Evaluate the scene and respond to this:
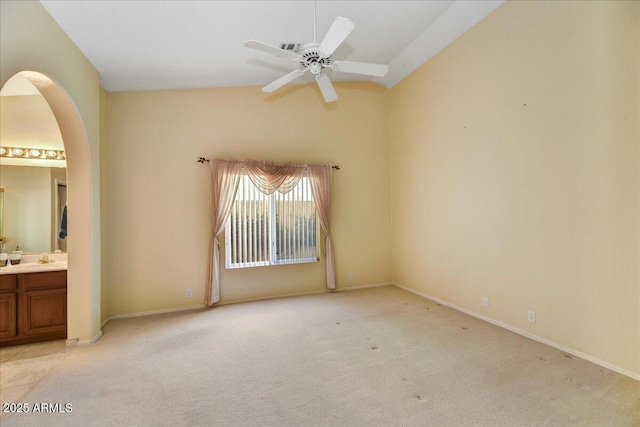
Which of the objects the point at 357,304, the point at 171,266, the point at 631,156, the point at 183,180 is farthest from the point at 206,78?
the point at 631,156

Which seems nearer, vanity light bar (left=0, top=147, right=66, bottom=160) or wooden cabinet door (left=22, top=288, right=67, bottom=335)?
wooden cabinet door (left=22, top=288, right=67, bottom=335)

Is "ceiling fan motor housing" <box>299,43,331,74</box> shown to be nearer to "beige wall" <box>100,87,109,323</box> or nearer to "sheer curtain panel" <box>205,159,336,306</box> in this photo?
"sheer curtain panel" <box>205,159,336,306</box>

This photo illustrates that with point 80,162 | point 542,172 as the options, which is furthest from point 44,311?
point 542,172

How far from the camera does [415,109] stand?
14.8 feet

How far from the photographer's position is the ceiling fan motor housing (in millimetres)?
2220

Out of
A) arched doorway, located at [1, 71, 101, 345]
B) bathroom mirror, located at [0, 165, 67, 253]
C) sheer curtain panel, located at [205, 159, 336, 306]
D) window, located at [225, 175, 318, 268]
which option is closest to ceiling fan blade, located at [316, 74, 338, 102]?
sheer curtain panel, located at [205, 159, 336, 306]

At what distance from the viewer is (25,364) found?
8.43 feet

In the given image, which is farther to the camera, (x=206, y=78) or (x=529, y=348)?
(x=206, y=78)

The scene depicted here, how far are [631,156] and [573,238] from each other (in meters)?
0.80

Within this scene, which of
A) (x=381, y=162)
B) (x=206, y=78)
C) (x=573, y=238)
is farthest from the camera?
(x=381, y=162)

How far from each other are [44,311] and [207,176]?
2388 millimetres

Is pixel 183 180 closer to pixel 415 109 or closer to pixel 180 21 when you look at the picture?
pixel 180 21

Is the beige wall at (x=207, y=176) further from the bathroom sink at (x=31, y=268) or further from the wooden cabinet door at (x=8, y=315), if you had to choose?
the wooden cabinet door at (x=8, y=315)

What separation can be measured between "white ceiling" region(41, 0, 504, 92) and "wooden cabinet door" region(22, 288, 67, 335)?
2.64m
